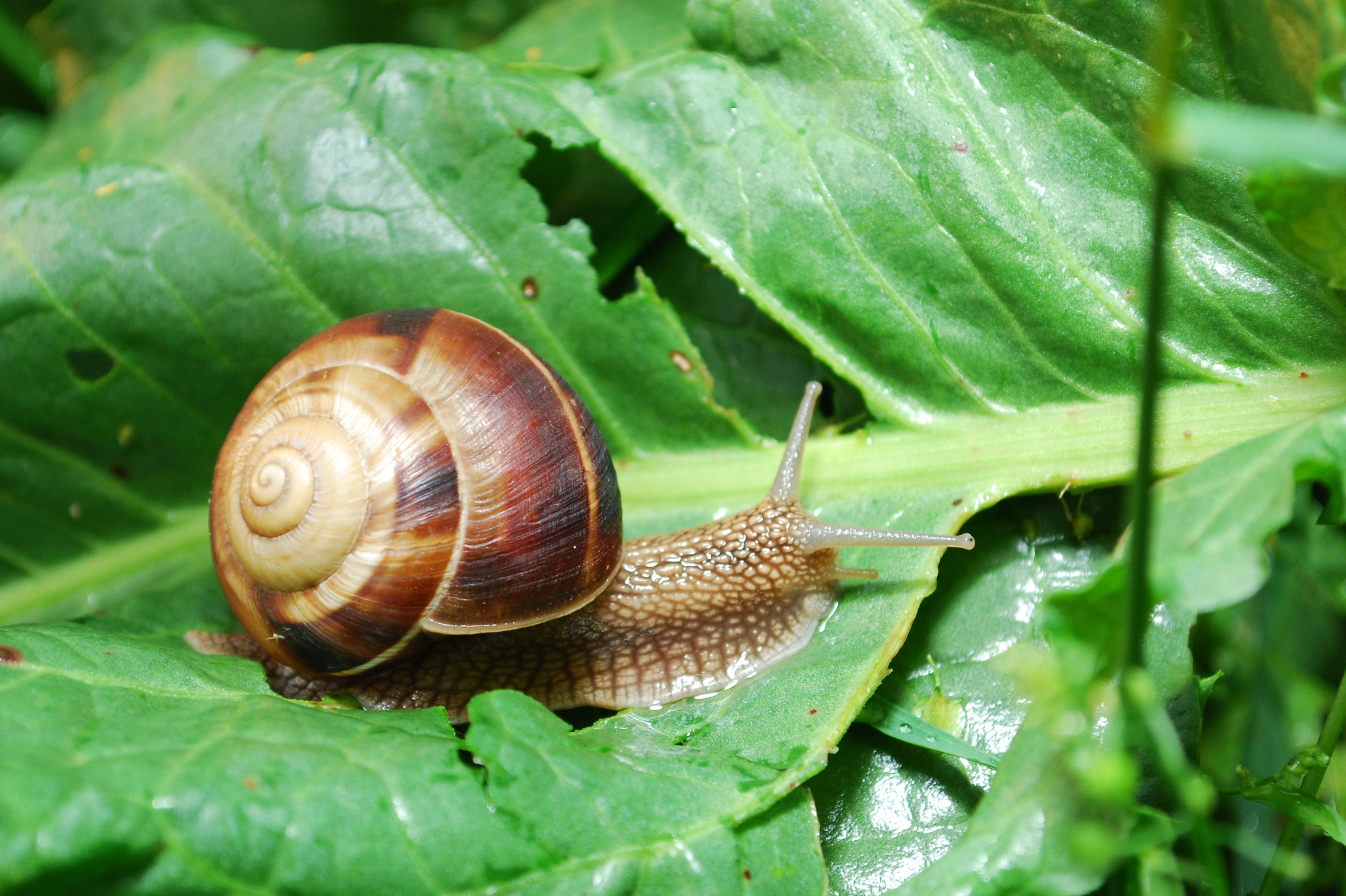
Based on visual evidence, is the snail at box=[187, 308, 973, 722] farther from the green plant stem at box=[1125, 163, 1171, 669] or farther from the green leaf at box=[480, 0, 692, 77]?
the green leaf at box=[480, 0, 692, 77]

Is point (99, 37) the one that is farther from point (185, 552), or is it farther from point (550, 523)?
point (550, 523)

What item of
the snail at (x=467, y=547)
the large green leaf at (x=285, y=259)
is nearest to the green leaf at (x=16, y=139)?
the large green leaf at (x=285, y=259)

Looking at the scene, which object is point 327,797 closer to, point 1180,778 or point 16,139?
point 1180,778

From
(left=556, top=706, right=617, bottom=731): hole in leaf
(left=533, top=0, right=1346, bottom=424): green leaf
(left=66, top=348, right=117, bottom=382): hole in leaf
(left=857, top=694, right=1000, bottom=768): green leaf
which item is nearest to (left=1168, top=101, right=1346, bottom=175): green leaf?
(left=533, top=0, right=1346, bottom=424): green leaf

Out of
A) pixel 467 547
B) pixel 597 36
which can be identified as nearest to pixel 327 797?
pixel 467 547

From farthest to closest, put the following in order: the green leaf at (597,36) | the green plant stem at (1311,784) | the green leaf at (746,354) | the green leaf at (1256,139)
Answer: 1. the green leaf at (597,36)
2. the green leaf at (746,354)
3. the green plant stem at (1311,784)
4. the green leaf at (1256,139)

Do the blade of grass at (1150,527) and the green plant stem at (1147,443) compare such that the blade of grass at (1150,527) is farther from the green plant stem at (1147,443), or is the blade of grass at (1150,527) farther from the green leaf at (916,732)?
the green leaf at (916,732)
